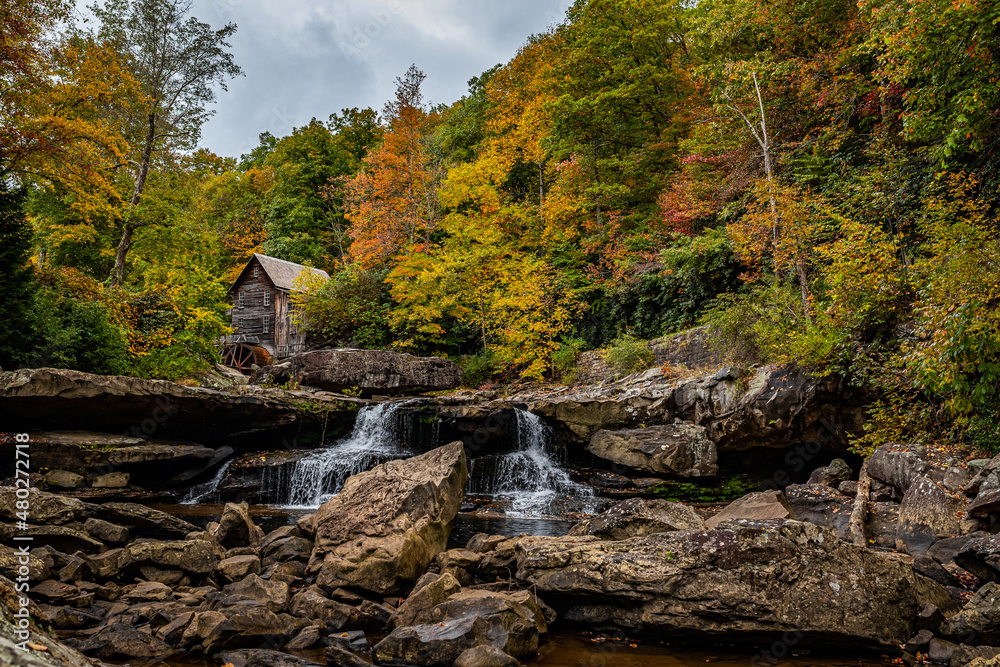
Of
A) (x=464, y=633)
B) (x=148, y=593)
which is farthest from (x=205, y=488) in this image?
(x=464, y=633)

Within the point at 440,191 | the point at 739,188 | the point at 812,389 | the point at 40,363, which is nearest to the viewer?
the point at 812,389

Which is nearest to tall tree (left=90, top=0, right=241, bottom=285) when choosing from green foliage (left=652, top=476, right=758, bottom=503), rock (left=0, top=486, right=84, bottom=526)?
rock (left=0, top=486, right=84, bottom=526)

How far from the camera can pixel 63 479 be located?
418 inches

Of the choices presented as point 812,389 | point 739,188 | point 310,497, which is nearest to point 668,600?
point 812,389

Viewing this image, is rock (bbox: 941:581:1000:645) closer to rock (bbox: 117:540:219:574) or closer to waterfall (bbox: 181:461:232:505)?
rock (bbox: 117:540:219:574)

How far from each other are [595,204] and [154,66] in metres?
16.1

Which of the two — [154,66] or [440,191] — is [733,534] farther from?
[154,66]

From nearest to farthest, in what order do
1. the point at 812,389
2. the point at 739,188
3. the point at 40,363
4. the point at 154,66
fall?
the point at 812,389 < the point at 40,363 < the point at 739,188 < the point at 154,66

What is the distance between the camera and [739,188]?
14555mm

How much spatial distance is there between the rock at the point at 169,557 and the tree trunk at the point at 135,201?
11987 mm

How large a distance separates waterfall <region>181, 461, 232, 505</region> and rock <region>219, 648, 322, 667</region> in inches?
349

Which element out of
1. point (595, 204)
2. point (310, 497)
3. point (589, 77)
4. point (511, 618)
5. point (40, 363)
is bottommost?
point (310, 497)

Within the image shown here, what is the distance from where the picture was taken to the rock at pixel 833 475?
893 centimetres

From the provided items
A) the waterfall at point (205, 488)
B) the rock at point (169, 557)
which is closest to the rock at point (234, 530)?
the rock at point (169, 557)
